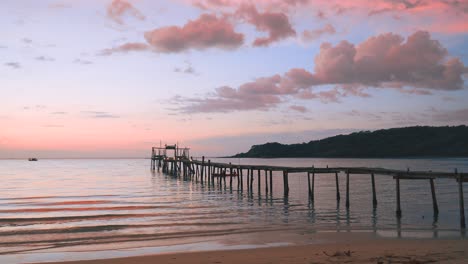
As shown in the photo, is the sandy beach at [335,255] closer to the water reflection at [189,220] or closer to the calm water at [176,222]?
the calm water at [176,222]

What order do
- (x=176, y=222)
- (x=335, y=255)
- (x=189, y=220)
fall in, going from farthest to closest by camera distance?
(x=189, y=220)
(x=176, y=222)
(x=335, y=255)

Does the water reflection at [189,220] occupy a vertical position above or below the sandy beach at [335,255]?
below

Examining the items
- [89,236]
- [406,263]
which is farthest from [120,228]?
[406,263]

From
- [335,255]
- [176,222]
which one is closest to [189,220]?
[176,222]

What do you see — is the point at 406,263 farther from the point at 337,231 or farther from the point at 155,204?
the point at 155,204

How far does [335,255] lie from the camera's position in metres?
12.1

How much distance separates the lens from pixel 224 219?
72.8 feet

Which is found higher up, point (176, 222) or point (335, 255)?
point (335, 255)

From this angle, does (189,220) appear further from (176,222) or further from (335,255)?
(335,255)

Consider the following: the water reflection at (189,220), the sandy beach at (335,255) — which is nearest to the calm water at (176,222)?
the water reflection at (189,220)

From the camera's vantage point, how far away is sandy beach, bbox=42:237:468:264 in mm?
11430

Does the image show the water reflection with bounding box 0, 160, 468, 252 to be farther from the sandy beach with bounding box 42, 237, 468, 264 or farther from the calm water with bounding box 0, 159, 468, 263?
the sandy beach with bounding box 42, 237, 468, 264

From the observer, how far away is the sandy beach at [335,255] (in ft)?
37.5

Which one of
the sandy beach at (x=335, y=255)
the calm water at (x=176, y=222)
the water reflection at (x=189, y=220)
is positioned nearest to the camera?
the sandy beach at (x=335, y=255)
